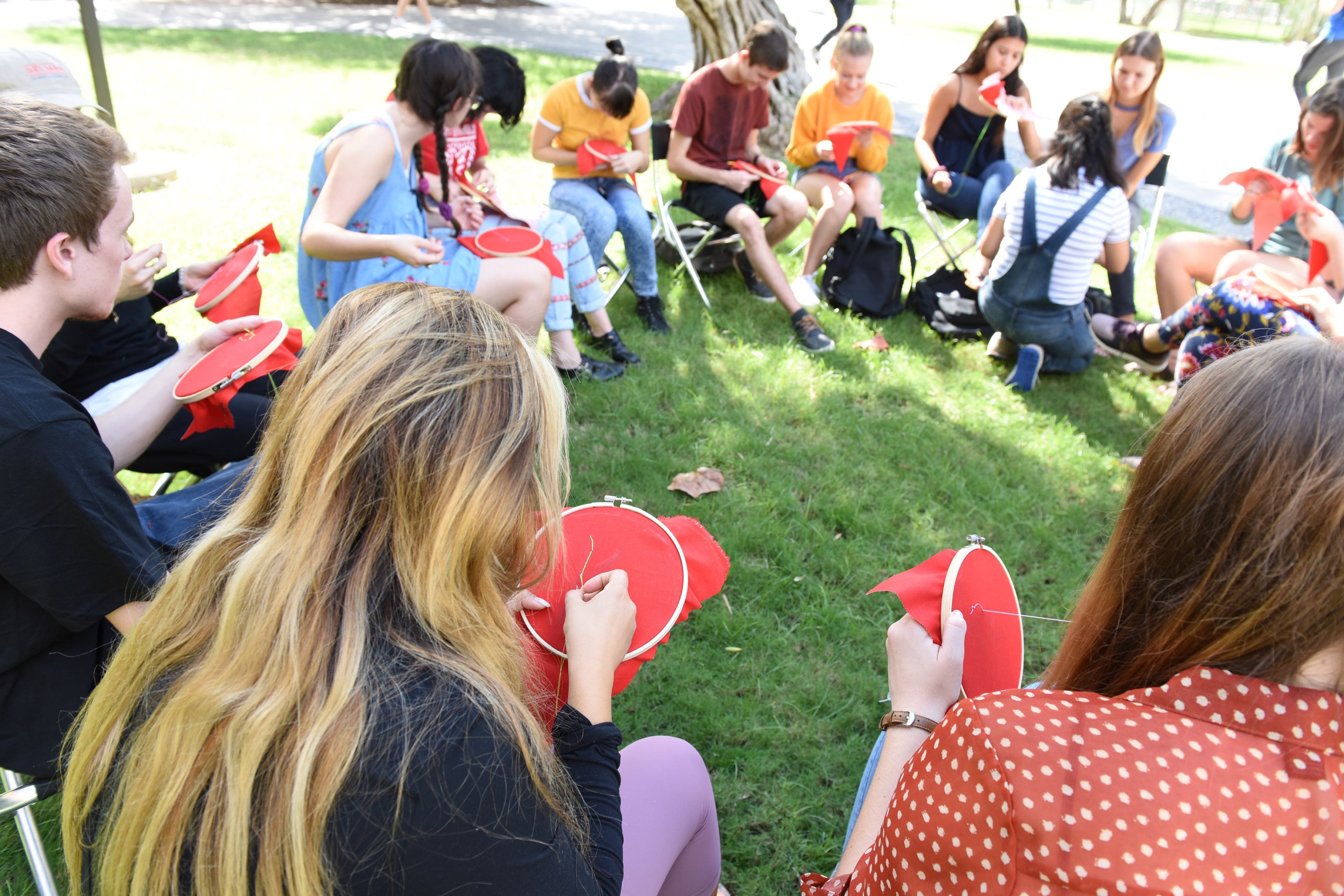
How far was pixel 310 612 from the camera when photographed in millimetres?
943

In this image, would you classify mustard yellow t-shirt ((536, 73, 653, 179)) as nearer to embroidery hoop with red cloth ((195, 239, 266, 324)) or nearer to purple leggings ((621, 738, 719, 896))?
embroidery hoop with red cloth ((195, 239, 266, 324))

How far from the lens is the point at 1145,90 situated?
461cm

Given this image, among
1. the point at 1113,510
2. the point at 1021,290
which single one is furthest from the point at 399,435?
the point at 1021,290

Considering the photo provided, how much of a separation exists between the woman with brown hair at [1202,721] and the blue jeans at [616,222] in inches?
137

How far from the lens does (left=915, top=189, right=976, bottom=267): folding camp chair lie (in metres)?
4.88

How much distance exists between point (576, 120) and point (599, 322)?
121 cm

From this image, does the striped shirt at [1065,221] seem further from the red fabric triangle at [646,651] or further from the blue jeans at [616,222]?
the red fabric triangle at [646,651]

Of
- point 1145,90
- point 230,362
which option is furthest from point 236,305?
point 1145,90

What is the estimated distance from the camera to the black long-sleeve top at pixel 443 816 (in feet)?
2.87

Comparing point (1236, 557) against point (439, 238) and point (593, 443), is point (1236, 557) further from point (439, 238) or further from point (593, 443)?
point (439, 238)

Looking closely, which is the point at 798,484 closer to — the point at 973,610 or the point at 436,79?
the point at 973,610

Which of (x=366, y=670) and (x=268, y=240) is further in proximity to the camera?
(x=268, y=240)

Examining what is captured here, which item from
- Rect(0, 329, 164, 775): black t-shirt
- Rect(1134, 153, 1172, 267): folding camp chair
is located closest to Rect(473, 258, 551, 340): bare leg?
Rect(0, 329, 164, 775): black t-shirt

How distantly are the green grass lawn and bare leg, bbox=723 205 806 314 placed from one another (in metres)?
0.16
